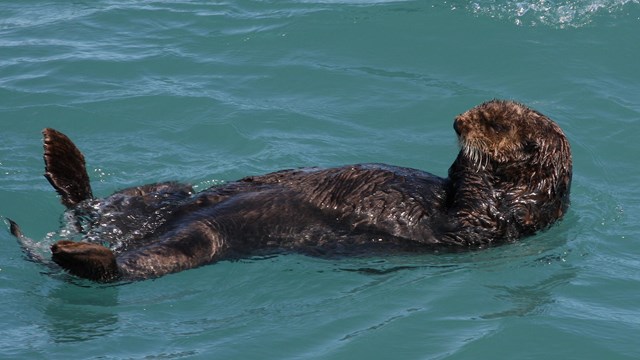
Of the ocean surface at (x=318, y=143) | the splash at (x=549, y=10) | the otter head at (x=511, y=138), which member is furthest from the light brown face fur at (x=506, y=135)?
the splash at (x=549, y=10)

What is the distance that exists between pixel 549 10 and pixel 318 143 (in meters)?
3.81

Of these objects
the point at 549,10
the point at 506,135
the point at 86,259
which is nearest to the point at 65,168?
the point at 86,259

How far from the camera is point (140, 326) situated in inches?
245

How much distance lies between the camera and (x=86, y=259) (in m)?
6.14

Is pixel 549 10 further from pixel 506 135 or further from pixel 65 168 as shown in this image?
pixel 65 168

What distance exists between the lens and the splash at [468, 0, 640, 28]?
1141 centimetres

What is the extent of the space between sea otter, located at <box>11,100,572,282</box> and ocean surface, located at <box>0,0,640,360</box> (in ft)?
0.50

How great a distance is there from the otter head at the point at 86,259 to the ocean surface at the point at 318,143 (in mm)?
258

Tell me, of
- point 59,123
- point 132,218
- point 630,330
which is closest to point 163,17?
point 59,123

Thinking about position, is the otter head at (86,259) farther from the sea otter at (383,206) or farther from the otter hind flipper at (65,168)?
the otter hind flipper at (65,168)

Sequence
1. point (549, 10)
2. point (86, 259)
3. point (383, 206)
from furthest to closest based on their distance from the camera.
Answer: point (549, 10) < point (383, 206) < point (86, 259)

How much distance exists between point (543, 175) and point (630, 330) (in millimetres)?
1190

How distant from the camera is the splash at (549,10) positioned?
11414 mm

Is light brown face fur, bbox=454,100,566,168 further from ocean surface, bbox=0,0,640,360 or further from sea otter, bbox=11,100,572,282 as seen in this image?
ocean surface, bbox=0,0,640,360
